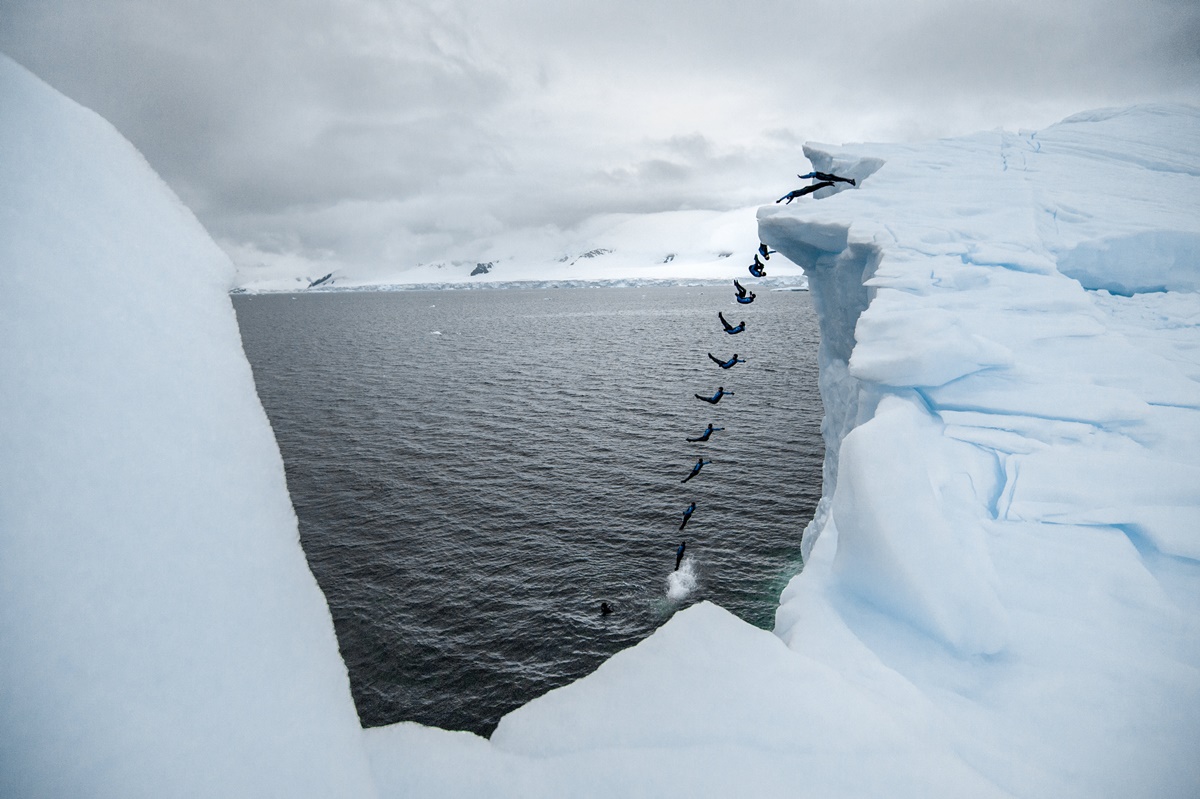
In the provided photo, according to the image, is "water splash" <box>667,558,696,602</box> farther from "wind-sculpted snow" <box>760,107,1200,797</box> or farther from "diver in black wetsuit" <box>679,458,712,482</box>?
"wind-sculpted snow" <box>760,107,1200,797</box>

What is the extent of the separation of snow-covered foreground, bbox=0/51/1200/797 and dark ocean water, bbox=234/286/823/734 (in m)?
12.5

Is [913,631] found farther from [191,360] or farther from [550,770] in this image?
[191,360]

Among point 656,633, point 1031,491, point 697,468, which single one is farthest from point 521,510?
point 1031,491

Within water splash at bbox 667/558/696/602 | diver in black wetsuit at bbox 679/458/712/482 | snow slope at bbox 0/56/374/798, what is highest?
snow slope at bbox 0/56/374/798

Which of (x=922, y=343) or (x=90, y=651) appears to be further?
(x=922, y=343)

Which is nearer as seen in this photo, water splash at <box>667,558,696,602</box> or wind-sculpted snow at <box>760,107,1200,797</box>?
wind-sculpted snow at <box>760,107,1200,797</box>

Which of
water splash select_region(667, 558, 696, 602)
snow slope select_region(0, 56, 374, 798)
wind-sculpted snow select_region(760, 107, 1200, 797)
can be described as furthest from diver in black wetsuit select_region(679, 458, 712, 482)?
snow slope select_region(0, 56, 374, 798)

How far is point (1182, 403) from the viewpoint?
9.07 m

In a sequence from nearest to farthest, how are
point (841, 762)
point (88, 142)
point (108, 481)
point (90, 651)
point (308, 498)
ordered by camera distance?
1. point (90, 651)
2. point (108, 481)
3. point (88, 142)
4. point (841, 762)
5. point (308, 498)

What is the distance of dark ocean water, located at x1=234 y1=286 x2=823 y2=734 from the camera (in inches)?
736

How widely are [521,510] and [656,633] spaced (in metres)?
21.7

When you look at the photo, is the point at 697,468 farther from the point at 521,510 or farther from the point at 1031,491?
the point at 521,510

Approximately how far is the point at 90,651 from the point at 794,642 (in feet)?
21.7

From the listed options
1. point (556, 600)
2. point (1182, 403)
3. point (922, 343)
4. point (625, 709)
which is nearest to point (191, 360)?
point (625, 709)
